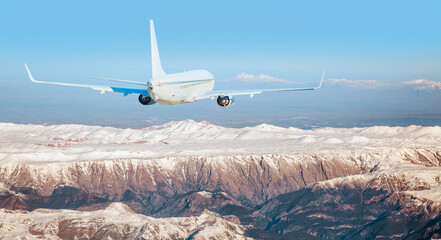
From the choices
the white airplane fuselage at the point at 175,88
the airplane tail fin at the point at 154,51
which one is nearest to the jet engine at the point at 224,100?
the white airplane fuselage at the point at 175,88

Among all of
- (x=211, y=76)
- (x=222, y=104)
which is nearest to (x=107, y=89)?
(x=222, y=104)

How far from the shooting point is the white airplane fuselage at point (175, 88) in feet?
285

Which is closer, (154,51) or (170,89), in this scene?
(170,89)

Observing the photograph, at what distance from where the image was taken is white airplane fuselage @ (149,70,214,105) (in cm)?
8674

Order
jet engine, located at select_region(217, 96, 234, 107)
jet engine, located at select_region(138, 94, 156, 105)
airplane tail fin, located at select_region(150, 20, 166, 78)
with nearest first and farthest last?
jet engine, located at select_region(138, 94, 156, 105) < airplane tail fin, located at select_region(150, 20, 166, 78) < jet engine, located at select_region(217, 96, 234, 107)

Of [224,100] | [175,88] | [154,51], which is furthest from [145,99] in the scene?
[224,100]

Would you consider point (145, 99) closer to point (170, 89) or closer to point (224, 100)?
point (170, 89)

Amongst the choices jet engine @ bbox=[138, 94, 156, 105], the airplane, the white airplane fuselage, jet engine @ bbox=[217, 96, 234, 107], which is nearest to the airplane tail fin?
the airplane

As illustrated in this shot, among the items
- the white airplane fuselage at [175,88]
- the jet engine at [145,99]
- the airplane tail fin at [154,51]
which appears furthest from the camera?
the airplane tail fin at [154,51]

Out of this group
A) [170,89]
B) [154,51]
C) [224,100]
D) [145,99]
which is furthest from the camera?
[224,100]

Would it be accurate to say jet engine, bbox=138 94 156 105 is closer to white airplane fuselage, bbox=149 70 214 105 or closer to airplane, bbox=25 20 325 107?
airplane, bbox=25 20 325 107

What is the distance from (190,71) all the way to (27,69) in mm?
29862

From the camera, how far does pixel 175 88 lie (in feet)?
294

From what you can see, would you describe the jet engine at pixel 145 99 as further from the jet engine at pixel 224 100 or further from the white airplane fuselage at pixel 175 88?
the jet engine at pixel 224 100
